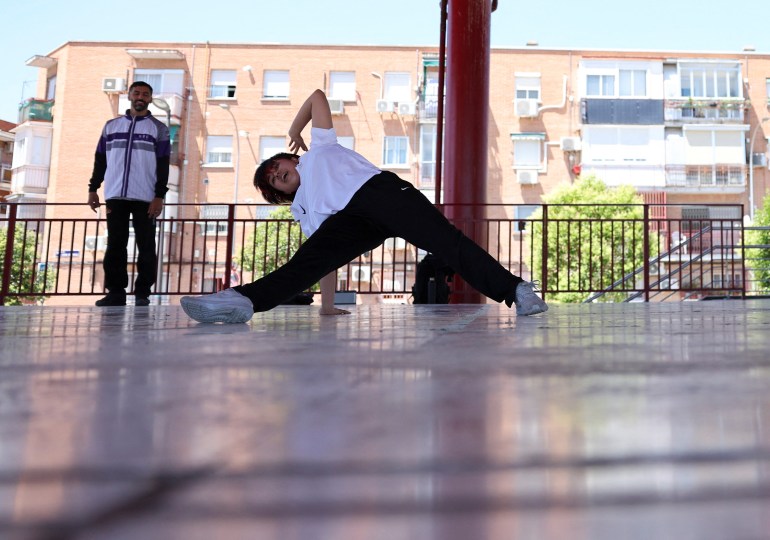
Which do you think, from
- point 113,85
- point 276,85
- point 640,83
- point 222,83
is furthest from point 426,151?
point 113,85

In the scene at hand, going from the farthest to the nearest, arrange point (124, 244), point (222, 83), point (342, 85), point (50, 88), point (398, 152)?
1. point (50, 88)
2. point (342, 85)
3. point (222, 83)
4. point (398, 152)
5. point (124, 244)

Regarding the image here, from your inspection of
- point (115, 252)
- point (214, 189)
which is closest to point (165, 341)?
point (115, 252)

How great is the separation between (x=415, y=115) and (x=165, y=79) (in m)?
10.5

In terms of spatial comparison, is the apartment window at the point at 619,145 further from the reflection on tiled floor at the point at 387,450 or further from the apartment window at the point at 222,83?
the reflection on tiled floor at the point at 387,450

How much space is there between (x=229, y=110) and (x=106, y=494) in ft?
95.7

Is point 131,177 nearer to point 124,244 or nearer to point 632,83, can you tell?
point 124,244

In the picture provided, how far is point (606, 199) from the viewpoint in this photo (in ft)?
80.4

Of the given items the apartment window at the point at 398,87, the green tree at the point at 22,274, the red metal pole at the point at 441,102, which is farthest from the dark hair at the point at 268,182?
the apartment window at the point at 398,87

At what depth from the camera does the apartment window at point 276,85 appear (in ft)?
93.7

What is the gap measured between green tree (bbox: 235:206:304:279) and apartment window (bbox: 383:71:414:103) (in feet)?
22.3

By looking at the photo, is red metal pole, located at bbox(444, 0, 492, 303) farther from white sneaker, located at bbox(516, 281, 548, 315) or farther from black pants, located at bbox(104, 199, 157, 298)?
white sneaker, located at bbox(516, 281, 548, 315)

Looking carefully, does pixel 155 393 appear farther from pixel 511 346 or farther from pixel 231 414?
pixel 511 346

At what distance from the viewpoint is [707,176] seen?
91.8 ft

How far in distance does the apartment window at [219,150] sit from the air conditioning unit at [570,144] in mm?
13228
